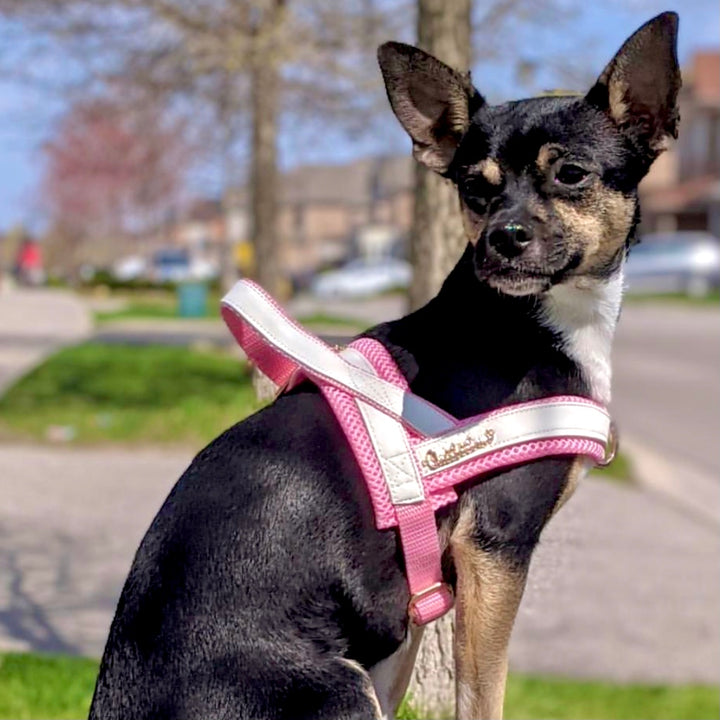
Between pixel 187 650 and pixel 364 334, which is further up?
pixel 364 334

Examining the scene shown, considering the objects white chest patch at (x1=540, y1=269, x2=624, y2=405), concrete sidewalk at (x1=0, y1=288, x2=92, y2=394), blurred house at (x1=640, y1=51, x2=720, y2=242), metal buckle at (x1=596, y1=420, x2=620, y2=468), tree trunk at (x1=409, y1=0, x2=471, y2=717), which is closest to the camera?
white chest patch at (x1=540, y1=269, x2=624, y2=405)

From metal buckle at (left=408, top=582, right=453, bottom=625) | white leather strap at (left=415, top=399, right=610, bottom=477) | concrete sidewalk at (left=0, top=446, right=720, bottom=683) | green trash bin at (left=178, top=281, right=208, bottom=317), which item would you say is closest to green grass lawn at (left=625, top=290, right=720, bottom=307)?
green trash bin at (left=178, top=281, right=208, bottom=317)

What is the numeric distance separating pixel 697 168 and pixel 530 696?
2048 inches

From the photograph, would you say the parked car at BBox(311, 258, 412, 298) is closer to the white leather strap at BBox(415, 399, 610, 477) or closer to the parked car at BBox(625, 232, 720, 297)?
the parked car at BBox(625, 232, 720, 297)

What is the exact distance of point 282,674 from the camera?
267cm

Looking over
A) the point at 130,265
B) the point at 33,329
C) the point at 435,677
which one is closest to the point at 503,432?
the point at 435,677

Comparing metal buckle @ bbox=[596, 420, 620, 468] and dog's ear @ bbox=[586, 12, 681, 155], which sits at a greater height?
dog's ear @ bbox=[586, 12, 681, 155]

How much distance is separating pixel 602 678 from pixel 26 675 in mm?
2482

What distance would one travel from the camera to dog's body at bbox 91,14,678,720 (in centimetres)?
269

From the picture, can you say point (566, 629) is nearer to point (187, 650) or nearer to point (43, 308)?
point (187, 650)

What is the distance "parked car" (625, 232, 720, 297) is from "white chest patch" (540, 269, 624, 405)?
3642 centimetres

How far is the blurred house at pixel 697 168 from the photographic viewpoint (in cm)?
5178

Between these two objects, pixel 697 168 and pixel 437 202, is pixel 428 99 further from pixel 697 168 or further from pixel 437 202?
pixel 697 168

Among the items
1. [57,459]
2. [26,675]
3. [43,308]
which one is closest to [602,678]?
[26,675]
